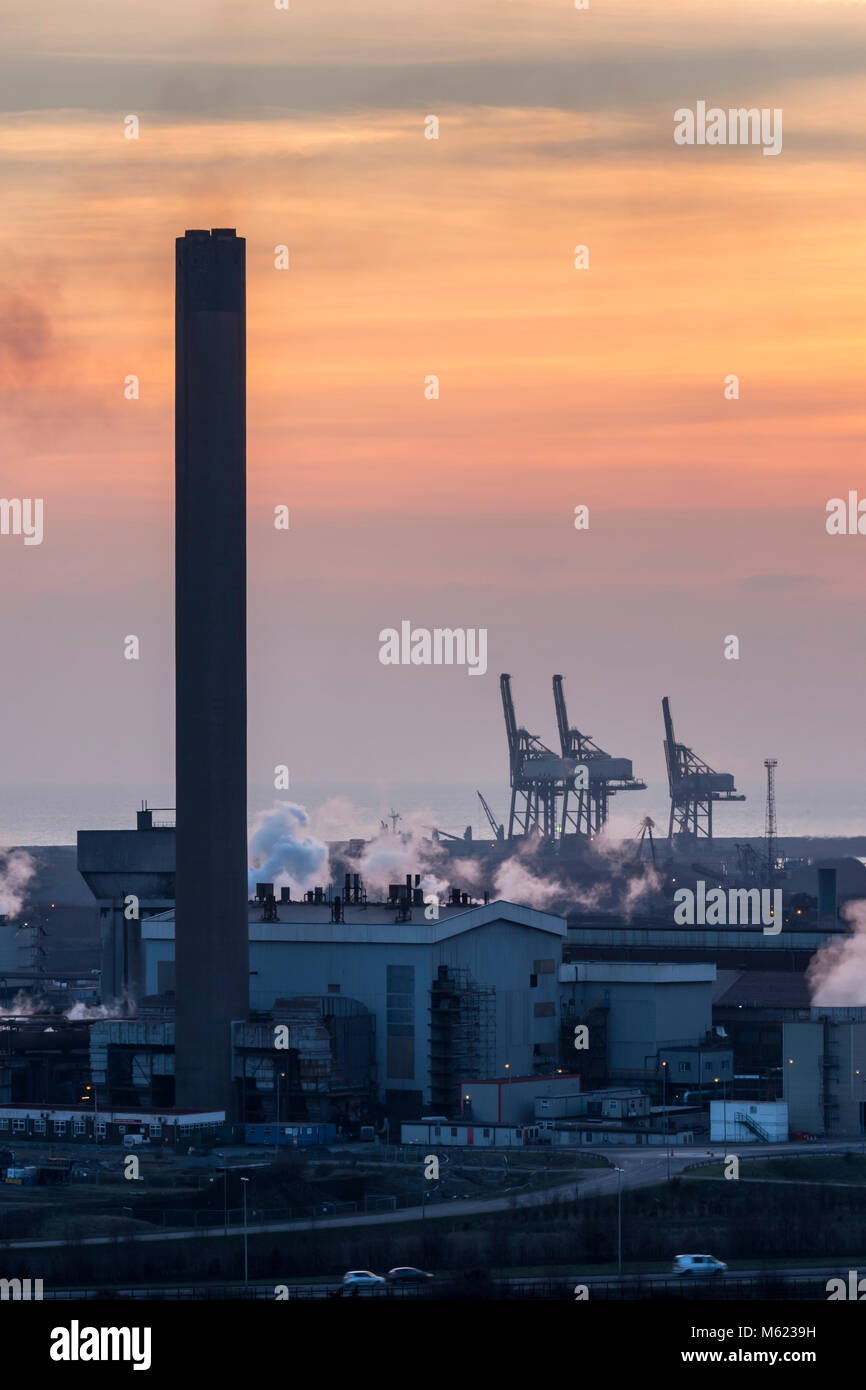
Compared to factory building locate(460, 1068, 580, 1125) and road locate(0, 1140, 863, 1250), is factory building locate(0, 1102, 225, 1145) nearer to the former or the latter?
factory building locate(460, 1068, 580, 1125)

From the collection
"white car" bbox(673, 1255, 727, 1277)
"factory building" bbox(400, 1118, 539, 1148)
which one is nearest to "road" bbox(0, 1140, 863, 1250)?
"factory building" bbox(400, 1118, 539, 1148)

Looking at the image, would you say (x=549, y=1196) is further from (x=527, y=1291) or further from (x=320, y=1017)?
(x=320, y=1017)

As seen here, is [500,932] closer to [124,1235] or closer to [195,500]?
[195,500]

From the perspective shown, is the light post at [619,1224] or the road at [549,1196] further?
A: the road at [549,1196]

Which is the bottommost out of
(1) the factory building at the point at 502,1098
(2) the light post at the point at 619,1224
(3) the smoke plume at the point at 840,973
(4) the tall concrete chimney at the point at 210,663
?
(2) the light post at the point at 619,1224

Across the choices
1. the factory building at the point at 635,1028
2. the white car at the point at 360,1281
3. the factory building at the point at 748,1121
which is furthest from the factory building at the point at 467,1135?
the white car at the point at 360,1281

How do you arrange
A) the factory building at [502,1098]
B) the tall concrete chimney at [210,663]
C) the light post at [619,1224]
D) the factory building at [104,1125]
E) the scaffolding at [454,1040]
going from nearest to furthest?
the light post at [619,1224], the factory building at [104,1125], the factory building at [502,1098], the tall concrete chimney at [210,663], the scaffolding at [454,1040]

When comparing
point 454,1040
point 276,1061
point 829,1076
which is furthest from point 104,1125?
point 829,1076

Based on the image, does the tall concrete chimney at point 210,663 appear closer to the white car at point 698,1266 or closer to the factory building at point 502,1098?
the factory building at point 502,1098
